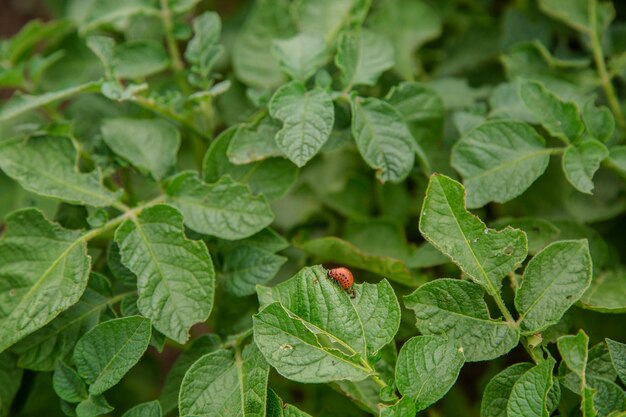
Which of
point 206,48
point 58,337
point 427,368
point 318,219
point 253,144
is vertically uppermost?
point 206,48

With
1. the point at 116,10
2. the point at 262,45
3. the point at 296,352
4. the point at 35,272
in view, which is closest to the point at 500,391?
the point at 296,352

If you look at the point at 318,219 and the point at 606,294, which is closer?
the point at 606,294

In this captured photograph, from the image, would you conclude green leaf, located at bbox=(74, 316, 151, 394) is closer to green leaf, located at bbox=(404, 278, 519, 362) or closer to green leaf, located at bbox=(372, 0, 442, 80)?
green leaf, located at bbox=(404, 278, 519, 362)

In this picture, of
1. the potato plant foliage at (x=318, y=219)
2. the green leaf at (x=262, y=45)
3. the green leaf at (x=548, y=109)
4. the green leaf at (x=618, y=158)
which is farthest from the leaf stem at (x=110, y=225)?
the green leaf at (x=618, y=158)

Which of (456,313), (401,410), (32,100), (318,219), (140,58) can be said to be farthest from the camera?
(318,219)

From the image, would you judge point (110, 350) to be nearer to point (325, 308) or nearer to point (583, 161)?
point (325, 308)

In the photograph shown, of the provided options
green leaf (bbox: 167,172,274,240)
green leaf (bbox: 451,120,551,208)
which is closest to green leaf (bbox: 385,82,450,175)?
green leaf (bbox: 451,120,551,208)

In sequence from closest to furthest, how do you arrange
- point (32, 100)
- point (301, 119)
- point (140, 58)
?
point (301, 119)
point (32, 100)
point (140, 58)

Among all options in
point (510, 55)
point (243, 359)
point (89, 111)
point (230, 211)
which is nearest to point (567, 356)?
point (243, 359)
